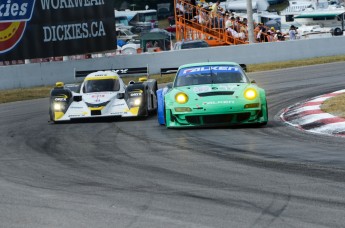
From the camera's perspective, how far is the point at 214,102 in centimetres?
1435

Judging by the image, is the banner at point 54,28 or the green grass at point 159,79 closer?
the green grass at point 159,79

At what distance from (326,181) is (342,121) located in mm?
5230

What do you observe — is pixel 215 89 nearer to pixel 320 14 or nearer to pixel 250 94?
pixel 250 94

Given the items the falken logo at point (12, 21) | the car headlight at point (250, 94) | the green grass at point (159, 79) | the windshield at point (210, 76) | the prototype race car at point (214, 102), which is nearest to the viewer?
the prototype race car at point (214, 102)

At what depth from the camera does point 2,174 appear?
34.4ft

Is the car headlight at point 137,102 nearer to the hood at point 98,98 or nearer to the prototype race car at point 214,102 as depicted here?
the hood at point 98,98

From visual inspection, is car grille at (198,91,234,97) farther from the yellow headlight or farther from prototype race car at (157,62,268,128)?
the yellow headlight

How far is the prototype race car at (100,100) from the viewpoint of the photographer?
1664 cm

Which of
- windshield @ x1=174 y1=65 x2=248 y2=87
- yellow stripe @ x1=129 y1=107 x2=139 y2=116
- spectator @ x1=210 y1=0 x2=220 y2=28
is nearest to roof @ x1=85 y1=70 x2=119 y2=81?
yellow stripe @ x1=129 y1=107 x2=139 y2=116

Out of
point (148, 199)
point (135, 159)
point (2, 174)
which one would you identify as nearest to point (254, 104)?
point (135, 159)

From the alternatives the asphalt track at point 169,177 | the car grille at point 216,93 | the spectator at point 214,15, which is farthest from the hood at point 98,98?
the spectator at point 214,15

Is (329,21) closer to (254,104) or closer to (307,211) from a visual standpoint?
(254,104)

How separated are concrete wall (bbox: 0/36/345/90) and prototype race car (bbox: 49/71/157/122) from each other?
1040cm

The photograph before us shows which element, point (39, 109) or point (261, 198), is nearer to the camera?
point (261, 198)
